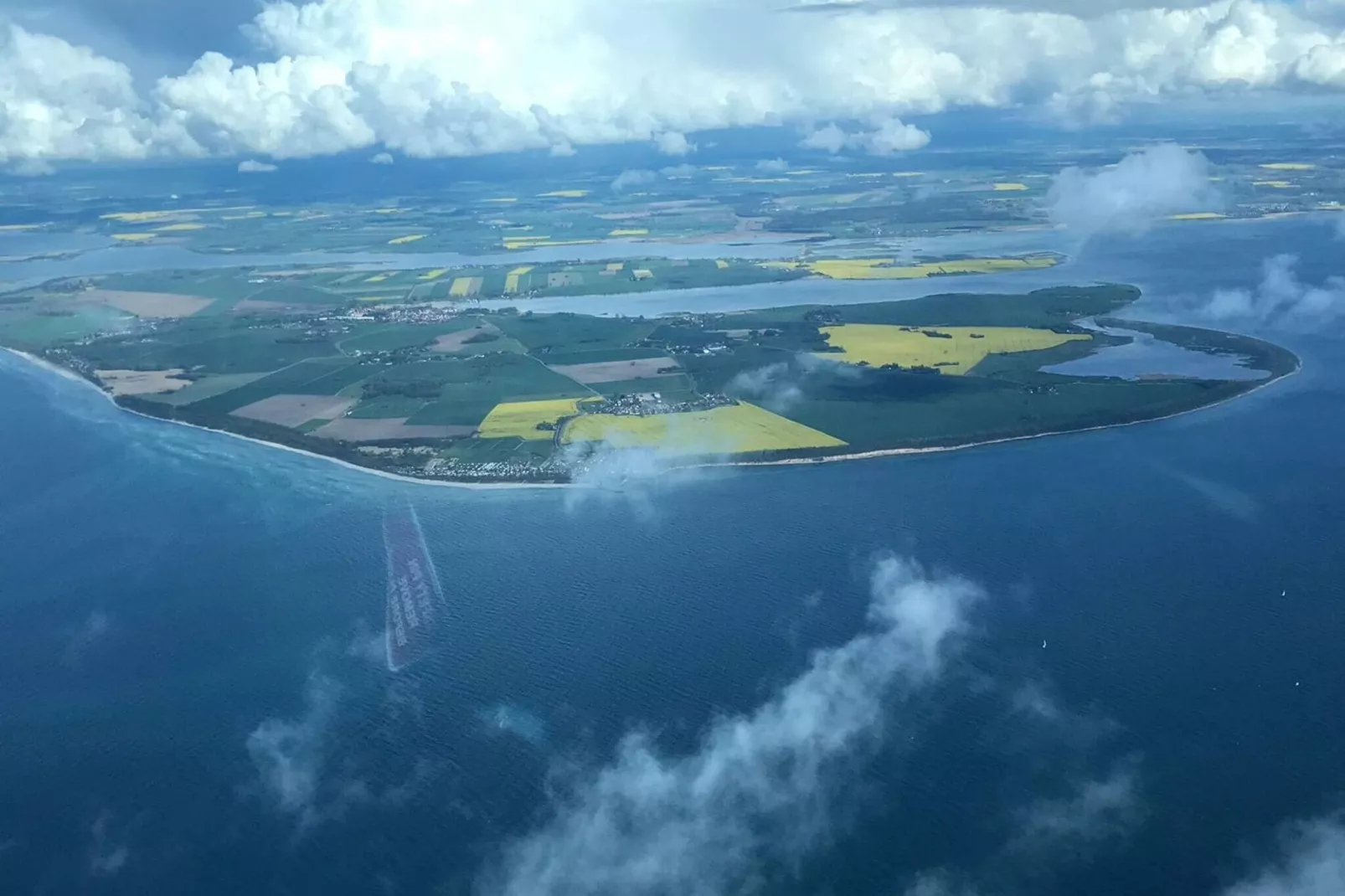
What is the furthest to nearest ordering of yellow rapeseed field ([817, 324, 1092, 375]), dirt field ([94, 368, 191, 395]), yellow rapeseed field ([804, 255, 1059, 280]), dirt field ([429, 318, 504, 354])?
yellow rapeseed field ([804, 255, 1059, 280])
dirt field ([429, 318, 504, 354])
yellow rapeseed field ([817, 324, 1092, 375])
dirt field ([94, 368, 191, 395])

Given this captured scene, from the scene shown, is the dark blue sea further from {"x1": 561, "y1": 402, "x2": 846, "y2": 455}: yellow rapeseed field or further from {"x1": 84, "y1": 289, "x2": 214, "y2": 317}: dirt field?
{"x1": 84, "y1": 289, "x2": 214, "y2": 317}: dirt field

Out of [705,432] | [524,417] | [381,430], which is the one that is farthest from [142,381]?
[705,432]

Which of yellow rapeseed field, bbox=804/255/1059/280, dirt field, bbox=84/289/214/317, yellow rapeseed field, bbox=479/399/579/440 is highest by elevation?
yellow rapeseed field, bbox=479/399/579/440

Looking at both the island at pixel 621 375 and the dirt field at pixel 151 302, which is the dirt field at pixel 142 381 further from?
the dirt field at pixel 151 302

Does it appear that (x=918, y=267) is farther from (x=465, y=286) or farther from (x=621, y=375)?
(x=621, y=375)

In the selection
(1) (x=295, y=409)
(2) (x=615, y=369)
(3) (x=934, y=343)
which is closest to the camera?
(1) (x=295, y=409)

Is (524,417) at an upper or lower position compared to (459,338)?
upper

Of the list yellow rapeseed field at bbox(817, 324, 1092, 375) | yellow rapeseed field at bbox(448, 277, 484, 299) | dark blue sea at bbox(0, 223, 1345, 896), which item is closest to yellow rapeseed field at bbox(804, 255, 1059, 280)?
yellow rapeseed field at bbox(817, 324, 1092, 375)
